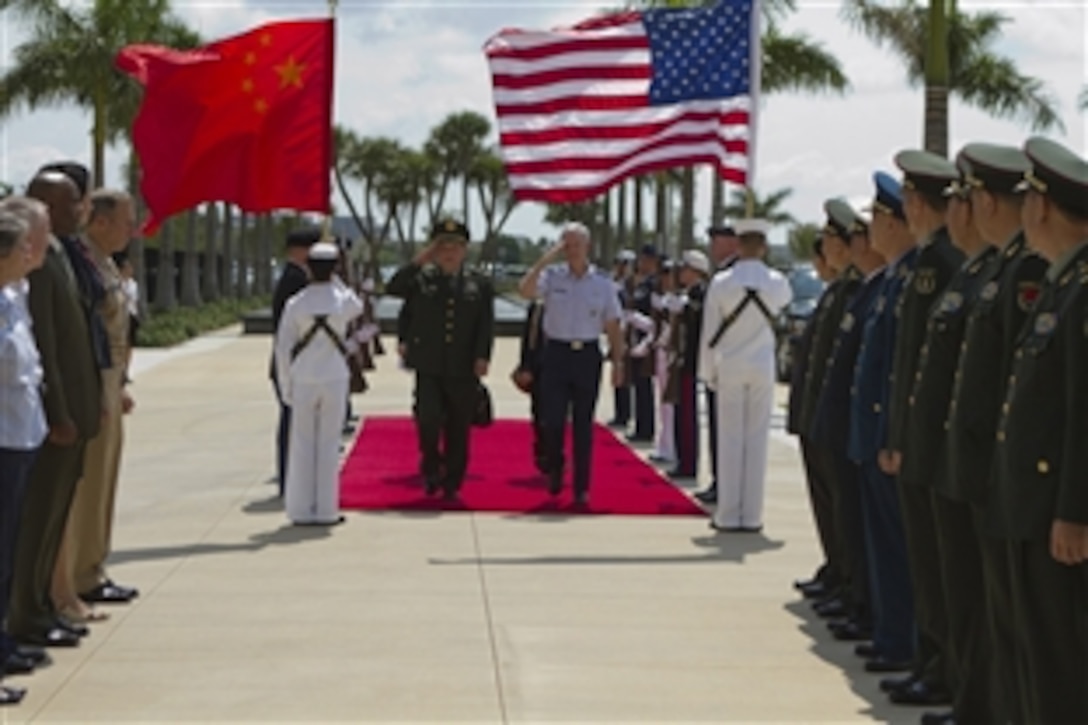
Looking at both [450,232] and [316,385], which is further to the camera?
[450,232]

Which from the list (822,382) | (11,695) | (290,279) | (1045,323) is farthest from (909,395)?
(290,279)

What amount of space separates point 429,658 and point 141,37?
33350 millimetres

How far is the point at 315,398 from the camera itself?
38.5 ft

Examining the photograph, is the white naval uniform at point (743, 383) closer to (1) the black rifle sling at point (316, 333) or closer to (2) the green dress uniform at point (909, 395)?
(1) the black rifle sling at point (316, 333)

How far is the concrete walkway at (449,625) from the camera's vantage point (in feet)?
23.2

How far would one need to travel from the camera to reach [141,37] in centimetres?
3922

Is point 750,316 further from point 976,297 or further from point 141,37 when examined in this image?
point 141,37

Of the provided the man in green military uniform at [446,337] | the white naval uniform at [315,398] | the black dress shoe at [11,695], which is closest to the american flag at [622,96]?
the man in green military uniform at [446,337]

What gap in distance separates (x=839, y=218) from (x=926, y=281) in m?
2.23

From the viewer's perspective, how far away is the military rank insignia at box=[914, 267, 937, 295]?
6.92m

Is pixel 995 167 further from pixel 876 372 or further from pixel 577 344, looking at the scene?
pixel 577 344

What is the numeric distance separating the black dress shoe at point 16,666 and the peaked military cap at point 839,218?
420 cm

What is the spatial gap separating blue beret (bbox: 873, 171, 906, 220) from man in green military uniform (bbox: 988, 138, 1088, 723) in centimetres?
228

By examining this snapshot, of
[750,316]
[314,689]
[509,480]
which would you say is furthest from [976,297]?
[509,480]
